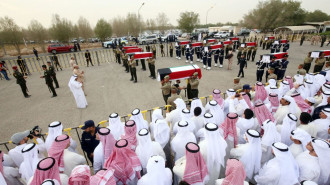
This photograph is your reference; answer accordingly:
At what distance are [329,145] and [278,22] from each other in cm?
5115

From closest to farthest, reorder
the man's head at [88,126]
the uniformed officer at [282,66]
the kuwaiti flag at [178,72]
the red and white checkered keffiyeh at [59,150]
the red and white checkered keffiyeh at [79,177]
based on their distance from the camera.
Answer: the red and white checkered keffiyeh at [79,177] < the red and white checkered keffiyeh at [59,150] < the man's head at [88,126] < the kuwaiti flag at [178,72] < the uniformed officer at [282,66]

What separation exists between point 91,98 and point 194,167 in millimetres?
7495

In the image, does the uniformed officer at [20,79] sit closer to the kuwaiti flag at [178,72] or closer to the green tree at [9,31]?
the kuwaiti flag at [178,72]

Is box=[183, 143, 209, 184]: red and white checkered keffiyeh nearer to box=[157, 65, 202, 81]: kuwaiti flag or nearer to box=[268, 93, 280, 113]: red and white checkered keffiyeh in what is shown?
box=[268, 93, 280, 113]: red and white checkered keffiyeh

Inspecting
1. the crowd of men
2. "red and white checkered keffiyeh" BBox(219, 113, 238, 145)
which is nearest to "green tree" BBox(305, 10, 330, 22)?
the crowd of men

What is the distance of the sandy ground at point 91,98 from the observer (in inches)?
265

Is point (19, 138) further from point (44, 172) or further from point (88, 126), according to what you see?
point (44, 172)

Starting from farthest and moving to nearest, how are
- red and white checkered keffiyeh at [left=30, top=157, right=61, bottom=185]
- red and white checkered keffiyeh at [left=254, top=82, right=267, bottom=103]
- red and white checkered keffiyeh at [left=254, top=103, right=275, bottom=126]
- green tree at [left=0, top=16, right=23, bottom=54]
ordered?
green tree at [left=0, top=16, right=23, bottom=54] < red and white checkered keffiyeh at [left=254, top=82, right=267, bottom=103] < red and white checkered keffiyeh at [left=254, top=103, right=275, bottom=126] < red and white checkered keffiyeh at [left=30, top=157, right=61, bottom=185]

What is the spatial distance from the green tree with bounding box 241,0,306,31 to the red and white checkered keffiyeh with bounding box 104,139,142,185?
5070 cm

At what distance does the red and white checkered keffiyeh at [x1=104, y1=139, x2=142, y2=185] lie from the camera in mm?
2480

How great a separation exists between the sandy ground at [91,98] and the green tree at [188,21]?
3232 centimetres

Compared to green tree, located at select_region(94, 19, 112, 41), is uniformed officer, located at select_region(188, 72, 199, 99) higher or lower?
lower

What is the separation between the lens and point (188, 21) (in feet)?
133

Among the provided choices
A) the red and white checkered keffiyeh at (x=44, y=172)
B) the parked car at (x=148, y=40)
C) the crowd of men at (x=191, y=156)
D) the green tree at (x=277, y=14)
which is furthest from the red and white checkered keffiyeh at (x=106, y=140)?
the green tree at (x=277, y=14)
